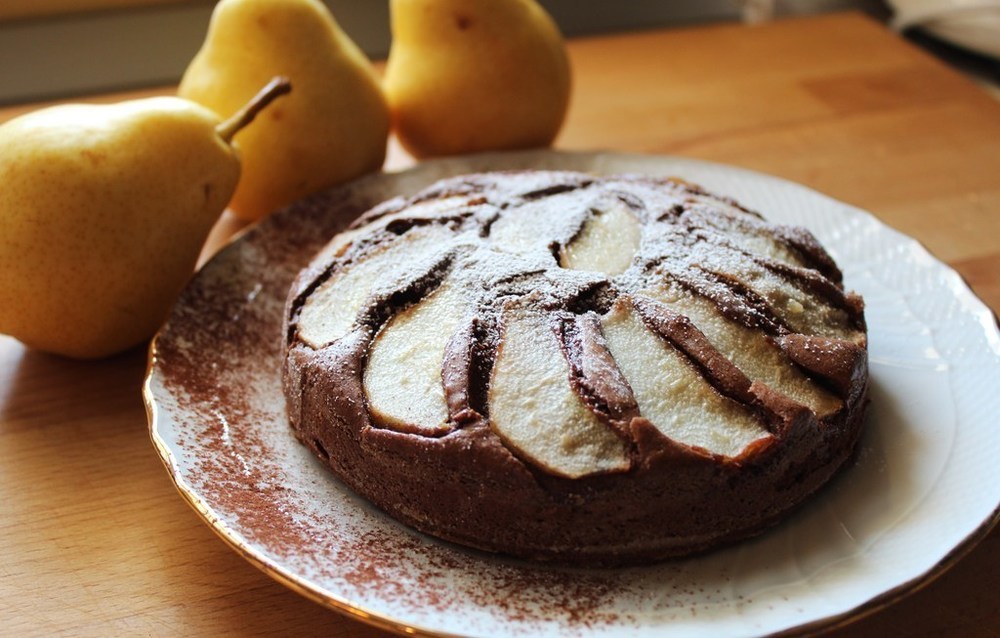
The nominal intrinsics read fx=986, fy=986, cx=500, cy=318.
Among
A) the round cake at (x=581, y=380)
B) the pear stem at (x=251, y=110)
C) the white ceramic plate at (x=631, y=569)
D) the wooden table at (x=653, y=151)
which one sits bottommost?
the wooden table at (x=653, y=151)

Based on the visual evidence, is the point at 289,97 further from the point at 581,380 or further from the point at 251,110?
the point at 581,380

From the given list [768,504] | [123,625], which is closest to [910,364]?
[768,504]

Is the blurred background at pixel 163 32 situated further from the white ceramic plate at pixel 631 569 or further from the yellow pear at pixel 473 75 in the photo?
the white ceramic plate at pixel 631 569

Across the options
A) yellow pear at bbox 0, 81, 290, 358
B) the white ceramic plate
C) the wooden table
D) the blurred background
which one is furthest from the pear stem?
the blurred background

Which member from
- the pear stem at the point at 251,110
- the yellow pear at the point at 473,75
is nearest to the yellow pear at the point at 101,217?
the pear stem at the point at 251,110

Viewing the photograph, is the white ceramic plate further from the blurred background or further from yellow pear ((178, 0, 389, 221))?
the blurred background

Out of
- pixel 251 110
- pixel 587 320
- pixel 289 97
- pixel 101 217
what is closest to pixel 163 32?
pixel 289 97
